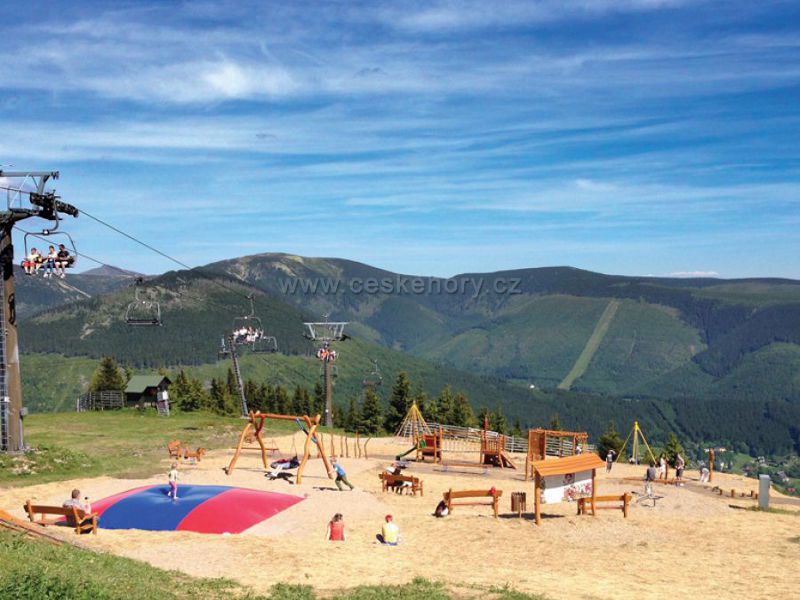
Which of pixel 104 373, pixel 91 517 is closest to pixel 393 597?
pixel 91 517

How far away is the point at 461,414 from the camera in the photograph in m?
87.8

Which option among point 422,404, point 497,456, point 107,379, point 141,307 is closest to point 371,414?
point 422,404

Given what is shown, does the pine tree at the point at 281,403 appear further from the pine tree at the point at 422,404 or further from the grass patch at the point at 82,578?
the grass patch at the point at 82,578

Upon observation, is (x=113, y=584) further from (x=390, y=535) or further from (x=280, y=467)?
(x=280, y=467)

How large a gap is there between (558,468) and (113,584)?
19.0 metres

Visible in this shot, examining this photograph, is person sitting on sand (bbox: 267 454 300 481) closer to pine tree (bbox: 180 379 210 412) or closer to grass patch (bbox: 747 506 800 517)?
grass patch (bbox: 747 506 800 517)

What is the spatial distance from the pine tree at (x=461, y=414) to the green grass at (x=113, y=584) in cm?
6889

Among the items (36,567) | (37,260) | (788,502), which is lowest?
(788,502)

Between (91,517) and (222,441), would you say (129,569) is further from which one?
(222,441)

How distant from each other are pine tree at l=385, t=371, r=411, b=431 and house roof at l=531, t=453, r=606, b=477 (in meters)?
54.7

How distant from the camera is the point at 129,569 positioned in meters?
17.7

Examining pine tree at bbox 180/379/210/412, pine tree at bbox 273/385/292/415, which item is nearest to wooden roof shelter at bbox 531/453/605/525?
pine tree at bbox 180/379/210/412

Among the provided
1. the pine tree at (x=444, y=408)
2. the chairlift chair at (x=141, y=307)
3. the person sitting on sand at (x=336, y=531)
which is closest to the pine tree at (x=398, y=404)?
the pine tree at (x=444, y=408)

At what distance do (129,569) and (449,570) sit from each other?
874 centimetres
